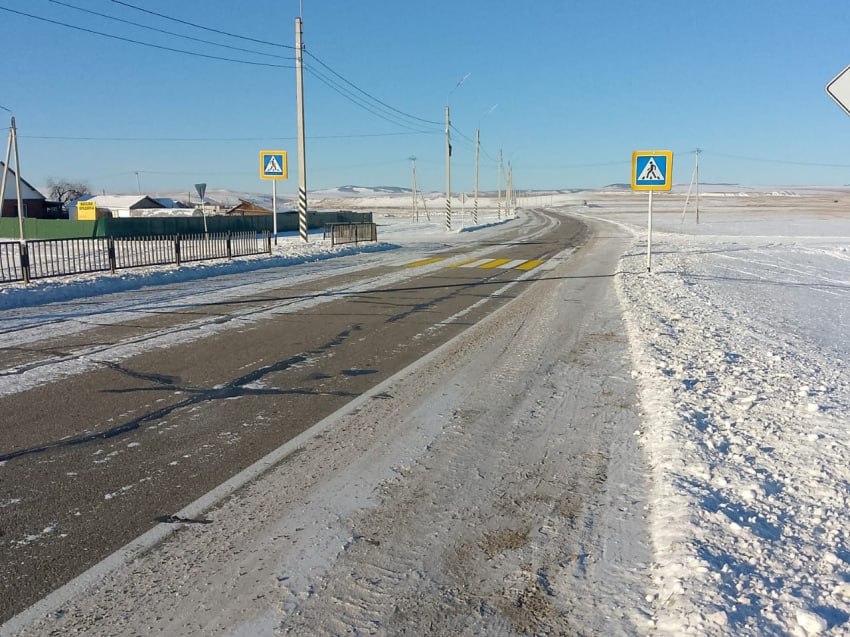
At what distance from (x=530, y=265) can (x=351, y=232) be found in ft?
41.7

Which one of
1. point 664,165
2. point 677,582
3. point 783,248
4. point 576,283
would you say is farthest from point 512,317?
point 783,248

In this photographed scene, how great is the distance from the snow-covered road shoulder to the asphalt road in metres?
2.88

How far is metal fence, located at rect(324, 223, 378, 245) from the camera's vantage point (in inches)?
1213

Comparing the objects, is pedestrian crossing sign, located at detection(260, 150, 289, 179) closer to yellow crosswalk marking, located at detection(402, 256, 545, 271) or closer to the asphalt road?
yellow crosswalk marking, located at detection(402, 256, 545, 271)

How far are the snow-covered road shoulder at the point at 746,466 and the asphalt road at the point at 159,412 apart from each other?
2884mm

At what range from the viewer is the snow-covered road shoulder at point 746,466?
3217mm

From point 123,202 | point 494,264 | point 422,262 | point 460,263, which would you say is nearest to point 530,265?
point 494,264

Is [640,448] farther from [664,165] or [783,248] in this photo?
[783,248]

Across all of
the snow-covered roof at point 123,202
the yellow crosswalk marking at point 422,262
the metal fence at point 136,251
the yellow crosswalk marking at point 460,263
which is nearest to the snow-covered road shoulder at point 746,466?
the yellow crosswalk marking at point 460,263

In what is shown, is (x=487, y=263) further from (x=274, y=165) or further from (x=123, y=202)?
(x=123, y=202)

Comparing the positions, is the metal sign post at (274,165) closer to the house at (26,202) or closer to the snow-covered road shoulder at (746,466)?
the snow-covered road shoulder at (746,466)

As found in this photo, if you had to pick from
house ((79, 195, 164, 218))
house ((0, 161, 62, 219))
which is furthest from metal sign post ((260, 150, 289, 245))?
house ((79, 195, 164, 218))

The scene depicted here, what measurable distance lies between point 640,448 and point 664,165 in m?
12.6

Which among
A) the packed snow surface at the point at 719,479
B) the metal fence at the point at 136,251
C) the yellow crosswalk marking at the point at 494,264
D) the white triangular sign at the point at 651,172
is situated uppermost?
the white triangular sign at the point at 651,172
